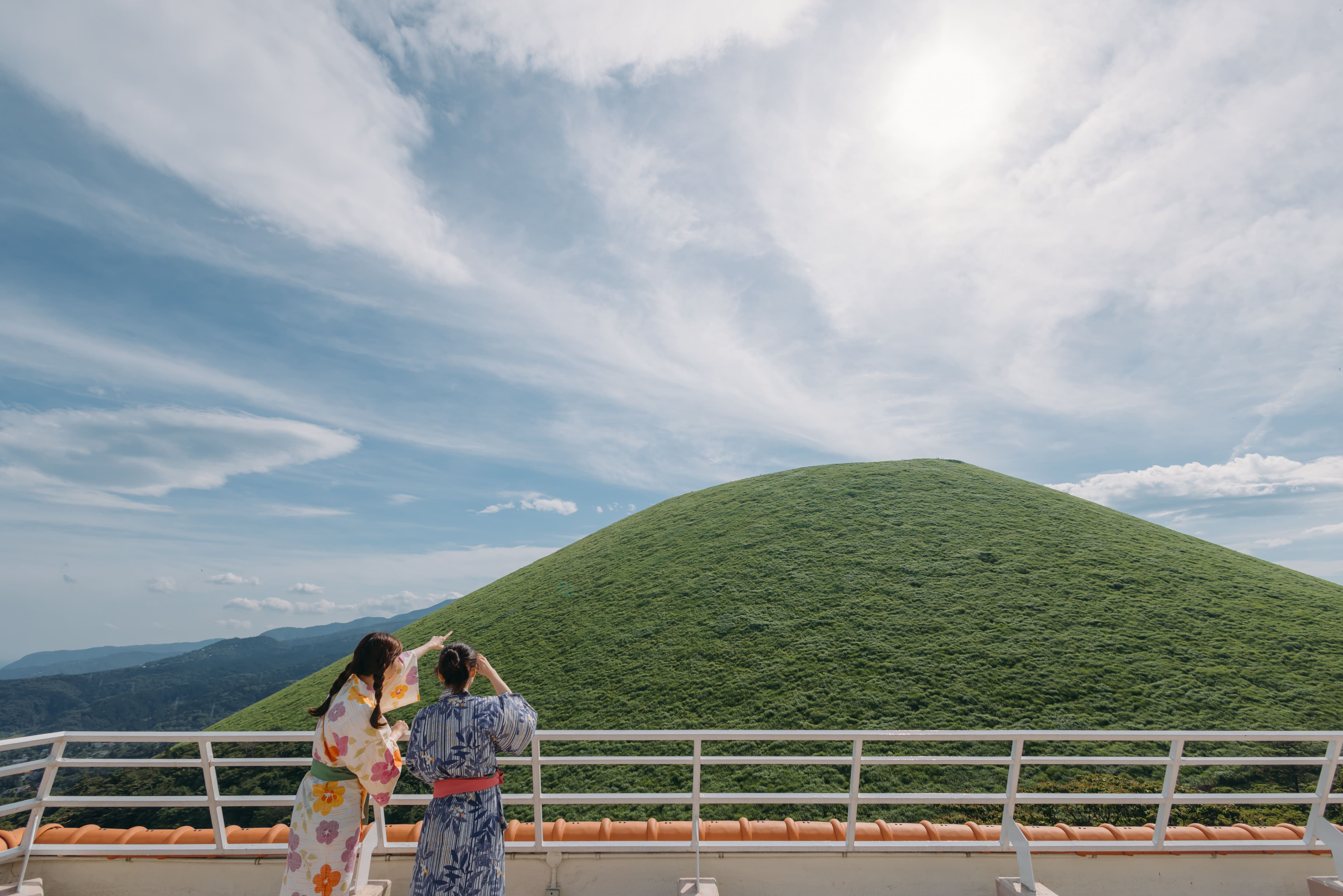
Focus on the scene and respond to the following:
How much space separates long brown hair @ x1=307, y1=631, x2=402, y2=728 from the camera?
2676 millimetres

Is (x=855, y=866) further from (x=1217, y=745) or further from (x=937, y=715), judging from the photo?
(x=1217, y=745)

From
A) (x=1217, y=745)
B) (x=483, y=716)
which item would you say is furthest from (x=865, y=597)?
(x=483, y=716)

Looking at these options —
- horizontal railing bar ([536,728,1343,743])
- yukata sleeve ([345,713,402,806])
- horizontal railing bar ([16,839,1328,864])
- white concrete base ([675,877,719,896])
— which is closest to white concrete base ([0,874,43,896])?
horizontal railing bar ([16,839,1328,864])

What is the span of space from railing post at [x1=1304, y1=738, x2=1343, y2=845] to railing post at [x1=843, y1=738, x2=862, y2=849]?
2960mm

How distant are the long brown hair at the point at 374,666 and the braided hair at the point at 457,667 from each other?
0.22m

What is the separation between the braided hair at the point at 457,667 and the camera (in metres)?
2.65

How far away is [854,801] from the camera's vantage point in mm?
3613

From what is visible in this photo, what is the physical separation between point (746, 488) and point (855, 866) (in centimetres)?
1779

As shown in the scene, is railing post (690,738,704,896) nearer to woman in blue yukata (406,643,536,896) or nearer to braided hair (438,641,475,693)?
woman in blue yukata (406,643,536,896)

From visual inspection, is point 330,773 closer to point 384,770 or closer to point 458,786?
point 384,770

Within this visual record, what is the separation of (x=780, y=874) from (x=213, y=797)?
3431 millimetres

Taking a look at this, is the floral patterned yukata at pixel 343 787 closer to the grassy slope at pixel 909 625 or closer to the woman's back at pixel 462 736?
the woman's back at pixel 462 736

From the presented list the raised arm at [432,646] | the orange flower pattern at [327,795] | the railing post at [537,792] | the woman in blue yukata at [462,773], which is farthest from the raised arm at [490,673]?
the orange flower pattern at [327,795]

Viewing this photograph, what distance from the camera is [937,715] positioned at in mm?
9086
